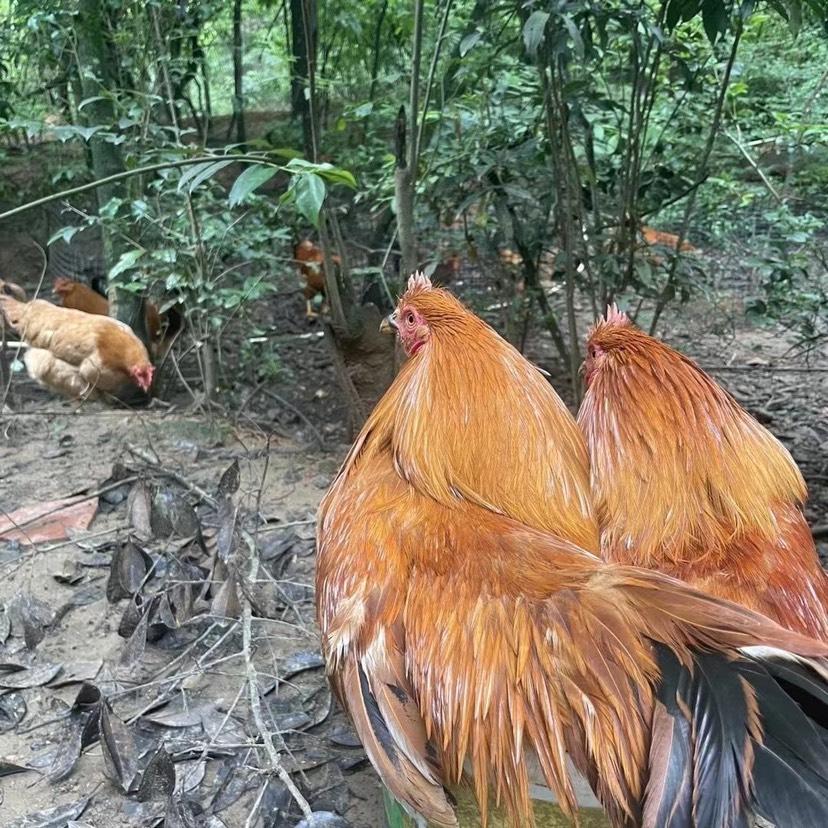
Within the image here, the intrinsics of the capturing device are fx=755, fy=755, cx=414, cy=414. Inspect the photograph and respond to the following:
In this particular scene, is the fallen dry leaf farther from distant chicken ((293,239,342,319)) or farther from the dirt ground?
distant chicken ((293,239,342,319))

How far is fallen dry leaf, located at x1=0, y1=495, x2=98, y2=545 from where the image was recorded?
141 inches

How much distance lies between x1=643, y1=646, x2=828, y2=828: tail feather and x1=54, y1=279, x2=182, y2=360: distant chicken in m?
5.68

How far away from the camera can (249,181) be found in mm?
1820

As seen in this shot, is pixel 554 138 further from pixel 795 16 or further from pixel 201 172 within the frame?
pixel 201 172

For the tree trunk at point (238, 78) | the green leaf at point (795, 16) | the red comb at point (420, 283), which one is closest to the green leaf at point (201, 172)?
the red comb at point (420, 283)

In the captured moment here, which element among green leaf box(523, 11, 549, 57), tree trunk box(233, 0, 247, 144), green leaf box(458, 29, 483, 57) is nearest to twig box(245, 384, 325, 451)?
green leaf box(458, 29, 483, 57)

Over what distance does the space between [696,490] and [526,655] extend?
0.77 m

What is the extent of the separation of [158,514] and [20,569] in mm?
891

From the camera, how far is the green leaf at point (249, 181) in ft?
5.91

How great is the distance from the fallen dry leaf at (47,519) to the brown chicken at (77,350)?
2.02m

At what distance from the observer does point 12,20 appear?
18.9 feet

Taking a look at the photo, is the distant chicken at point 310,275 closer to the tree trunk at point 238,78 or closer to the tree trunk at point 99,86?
the tree trunk at point 238,78

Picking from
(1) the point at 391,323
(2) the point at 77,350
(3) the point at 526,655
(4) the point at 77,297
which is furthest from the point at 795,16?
(4) the point at 77,297

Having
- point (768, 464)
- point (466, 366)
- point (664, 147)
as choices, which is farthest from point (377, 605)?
point (664, 147)
